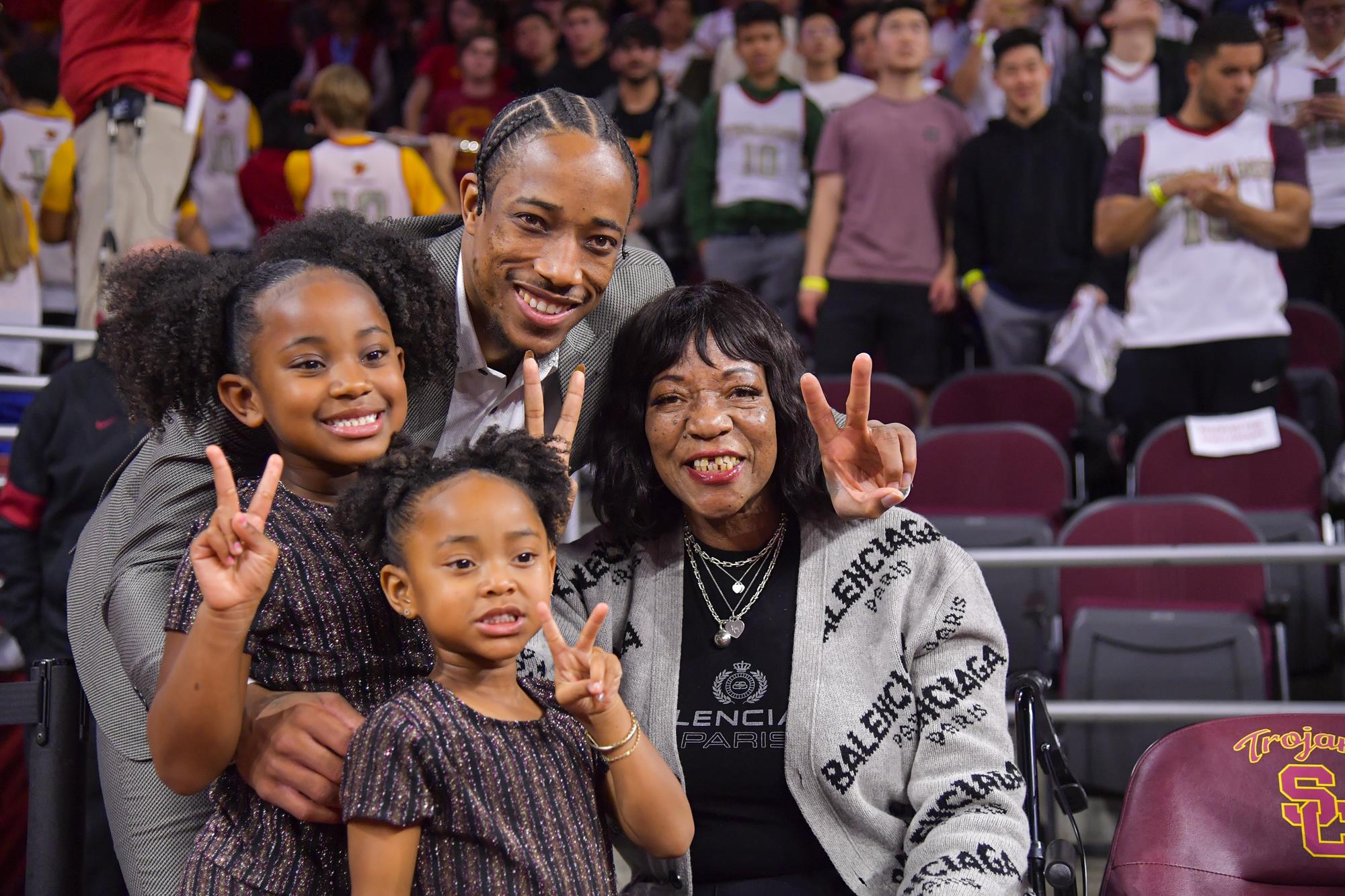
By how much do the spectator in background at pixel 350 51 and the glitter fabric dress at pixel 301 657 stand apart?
693 centimetres

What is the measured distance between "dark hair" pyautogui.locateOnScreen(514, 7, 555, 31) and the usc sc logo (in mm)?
6213

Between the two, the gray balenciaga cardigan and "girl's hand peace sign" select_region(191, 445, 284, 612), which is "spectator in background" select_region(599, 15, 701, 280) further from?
"girl's hand peace sign" select_region(191, 445, 284, 612)

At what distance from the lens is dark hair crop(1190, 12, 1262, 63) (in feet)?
15.3

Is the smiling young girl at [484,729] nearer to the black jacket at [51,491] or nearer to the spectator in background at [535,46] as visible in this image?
the black jacket at [51,491]

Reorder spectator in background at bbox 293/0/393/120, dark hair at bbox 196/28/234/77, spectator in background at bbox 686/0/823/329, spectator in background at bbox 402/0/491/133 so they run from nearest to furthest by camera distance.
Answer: spectator in background at bbox 686/0/823/329 < dark hair at bbox 196/28/234/77 < spectator in background at bbox 402/0/491/133 < spectator in background at bbox 293/0/393/120

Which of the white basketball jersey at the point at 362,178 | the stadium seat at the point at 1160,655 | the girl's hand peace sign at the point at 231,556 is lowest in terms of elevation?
the stadium seat at the point at 1160,655

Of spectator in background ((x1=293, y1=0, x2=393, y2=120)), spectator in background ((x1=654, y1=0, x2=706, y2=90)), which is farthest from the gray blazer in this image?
spectator in background ((x1=293, y1=0, x2=393, y2=120))

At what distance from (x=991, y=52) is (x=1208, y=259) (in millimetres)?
1891

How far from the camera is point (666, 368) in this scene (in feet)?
7.39

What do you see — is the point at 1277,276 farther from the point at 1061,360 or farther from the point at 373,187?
the point at 373,187

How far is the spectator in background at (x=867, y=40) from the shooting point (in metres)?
6.41

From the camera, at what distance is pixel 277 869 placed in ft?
5.70

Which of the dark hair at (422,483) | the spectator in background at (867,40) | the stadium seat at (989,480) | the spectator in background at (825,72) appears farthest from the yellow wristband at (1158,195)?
the dark hair at (422,483)

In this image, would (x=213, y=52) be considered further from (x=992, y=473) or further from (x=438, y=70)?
(x=992, y=473)
